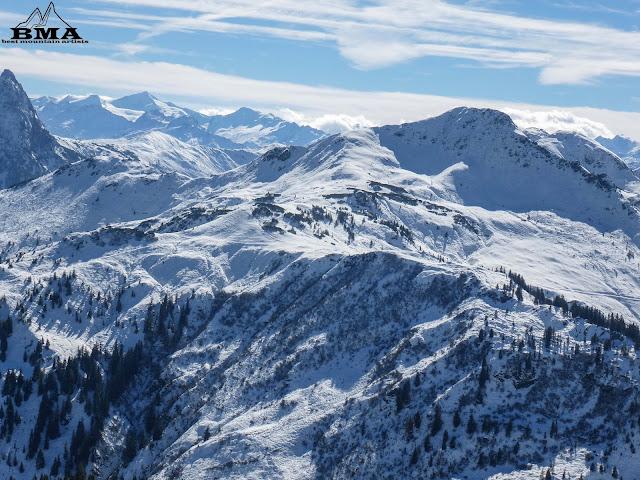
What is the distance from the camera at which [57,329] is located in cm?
18900

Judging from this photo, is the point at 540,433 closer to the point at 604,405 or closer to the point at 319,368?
the point at 604,405

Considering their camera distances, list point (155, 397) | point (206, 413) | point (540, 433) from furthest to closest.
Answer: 1. point (155, 397)
2. point (206, 413)
3. point (540, 433)

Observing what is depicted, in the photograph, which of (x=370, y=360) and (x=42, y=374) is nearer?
(x=370, y=360)

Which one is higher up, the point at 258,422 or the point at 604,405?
the point at 604,405

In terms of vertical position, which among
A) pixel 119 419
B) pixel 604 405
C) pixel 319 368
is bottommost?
pixel 119 419

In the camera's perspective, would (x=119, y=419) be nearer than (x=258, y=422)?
No

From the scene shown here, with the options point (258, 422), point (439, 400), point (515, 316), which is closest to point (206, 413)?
point (258, 422)

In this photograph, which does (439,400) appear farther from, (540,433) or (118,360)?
(118,360)

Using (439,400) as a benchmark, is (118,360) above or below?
below

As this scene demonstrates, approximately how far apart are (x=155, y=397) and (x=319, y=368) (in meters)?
42.0

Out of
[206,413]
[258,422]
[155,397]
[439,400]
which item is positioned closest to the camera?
[439,400]

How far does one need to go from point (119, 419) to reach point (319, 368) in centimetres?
4934

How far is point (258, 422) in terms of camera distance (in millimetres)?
147875

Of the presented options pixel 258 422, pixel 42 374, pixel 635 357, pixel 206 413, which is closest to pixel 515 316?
pixel 635 357
